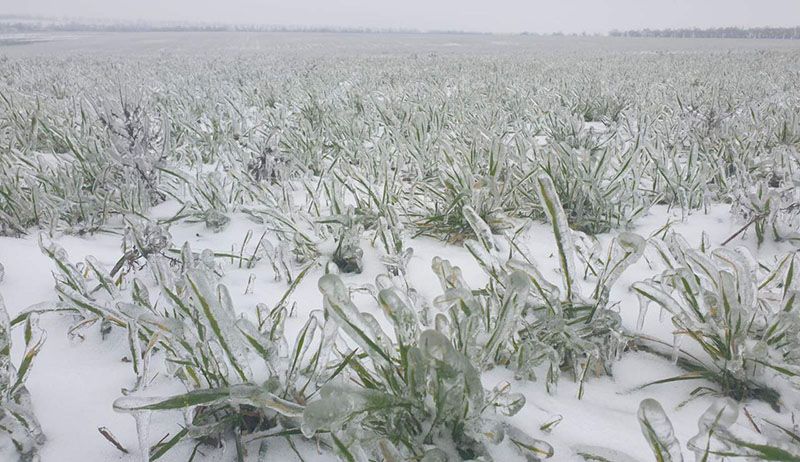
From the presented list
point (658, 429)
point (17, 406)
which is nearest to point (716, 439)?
point (658, 429)

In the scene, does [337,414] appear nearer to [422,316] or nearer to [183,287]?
[422,316]

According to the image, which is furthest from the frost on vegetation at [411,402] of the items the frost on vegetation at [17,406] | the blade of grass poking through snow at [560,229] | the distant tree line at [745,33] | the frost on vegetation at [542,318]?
the distant tree line at [745,33]

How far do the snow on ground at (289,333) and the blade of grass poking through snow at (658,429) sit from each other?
0.61ft

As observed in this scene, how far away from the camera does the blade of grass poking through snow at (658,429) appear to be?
0.70m

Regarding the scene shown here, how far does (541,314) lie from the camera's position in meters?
1.26

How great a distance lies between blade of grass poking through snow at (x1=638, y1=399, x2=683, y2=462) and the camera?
2.30 feet

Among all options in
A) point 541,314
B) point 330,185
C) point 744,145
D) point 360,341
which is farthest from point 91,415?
point 744,145

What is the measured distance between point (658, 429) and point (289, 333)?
924 millimetres

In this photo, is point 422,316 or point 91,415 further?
point 422,316

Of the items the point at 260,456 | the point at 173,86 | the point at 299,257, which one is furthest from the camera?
the point at 173,86

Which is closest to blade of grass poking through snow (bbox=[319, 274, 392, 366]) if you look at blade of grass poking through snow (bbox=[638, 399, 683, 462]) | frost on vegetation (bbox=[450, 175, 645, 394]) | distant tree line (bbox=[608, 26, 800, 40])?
frost on vegetation (bbox=[450, 175, 645, 394])

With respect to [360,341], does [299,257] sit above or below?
below

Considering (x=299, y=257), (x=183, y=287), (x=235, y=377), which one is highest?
(x=183, y=287)

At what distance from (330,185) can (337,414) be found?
1574 mm
